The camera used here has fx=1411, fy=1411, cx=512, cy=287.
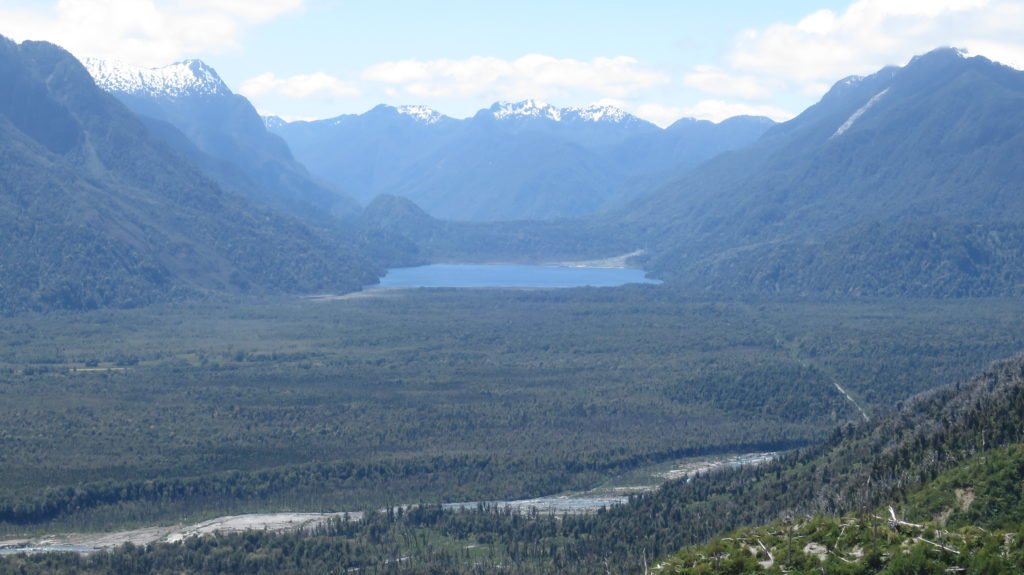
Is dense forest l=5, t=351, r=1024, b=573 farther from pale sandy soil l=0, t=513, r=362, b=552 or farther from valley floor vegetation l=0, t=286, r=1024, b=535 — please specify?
valley floor vegetation l=0, t=286, r=1024, b=535

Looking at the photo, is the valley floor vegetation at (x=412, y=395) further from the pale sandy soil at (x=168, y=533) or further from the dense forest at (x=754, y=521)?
the dense forest at (x=754, y=521)

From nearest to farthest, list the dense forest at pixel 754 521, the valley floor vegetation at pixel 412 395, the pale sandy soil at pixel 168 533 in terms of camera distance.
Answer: the dense forest at pixel 754 521 → the pale sandy soil at pixel 168 533 → the valley floor vegetation at pixel 412 395

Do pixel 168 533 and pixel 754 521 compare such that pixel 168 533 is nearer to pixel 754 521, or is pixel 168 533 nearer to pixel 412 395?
pixel 754 521

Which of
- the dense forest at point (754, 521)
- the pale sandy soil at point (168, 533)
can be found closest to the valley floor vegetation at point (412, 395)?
the pale sandy soil at point (168, 533)

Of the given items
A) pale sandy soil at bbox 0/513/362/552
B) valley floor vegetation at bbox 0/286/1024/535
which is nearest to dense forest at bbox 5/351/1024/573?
pale sandy soil at bbox 0/513/362/552

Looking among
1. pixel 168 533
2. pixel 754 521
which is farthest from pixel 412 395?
pixel 754 521

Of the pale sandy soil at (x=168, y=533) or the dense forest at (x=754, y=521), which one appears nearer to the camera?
the dense forest at (x=754, y=521)

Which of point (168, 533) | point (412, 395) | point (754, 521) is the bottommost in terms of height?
point (168, 533)

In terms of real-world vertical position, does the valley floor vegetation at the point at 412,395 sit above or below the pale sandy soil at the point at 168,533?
above

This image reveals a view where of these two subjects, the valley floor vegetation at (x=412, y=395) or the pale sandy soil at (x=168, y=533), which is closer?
the pale sandy soil at (x=168, y=533)

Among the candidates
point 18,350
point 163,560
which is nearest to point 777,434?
point 163,560

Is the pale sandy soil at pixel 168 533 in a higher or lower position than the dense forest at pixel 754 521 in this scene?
lower

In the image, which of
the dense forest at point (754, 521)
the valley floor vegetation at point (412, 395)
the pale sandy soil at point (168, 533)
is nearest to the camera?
the dense forest at point (754, 521)
